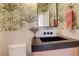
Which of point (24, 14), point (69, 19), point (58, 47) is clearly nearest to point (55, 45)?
point (58, 47)

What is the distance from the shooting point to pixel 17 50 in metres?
1.15

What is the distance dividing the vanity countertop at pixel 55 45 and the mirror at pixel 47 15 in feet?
0.59

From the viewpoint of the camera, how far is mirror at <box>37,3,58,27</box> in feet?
3.84

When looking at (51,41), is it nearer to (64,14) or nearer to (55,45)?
A: (55,45)

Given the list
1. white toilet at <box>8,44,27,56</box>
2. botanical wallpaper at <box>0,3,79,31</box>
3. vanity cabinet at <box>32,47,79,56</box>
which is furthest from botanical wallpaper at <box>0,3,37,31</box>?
vanity cabinet at <box>32,47,79,56</box>

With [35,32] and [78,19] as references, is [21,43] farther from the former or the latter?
[78,19]

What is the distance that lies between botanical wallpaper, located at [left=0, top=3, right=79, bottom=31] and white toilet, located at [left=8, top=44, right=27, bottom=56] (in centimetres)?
16

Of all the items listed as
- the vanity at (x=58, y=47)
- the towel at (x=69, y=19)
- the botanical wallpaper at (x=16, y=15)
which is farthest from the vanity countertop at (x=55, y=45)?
the botanical wallpaper at (x=16, y=15)

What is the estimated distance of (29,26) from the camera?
1168 millimetres

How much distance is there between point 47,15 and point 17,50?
45 centimetres

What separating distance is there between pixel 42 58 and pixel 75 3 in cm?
61

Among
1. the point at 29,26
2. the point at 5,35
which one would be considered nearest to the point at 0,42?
the point at 5,35

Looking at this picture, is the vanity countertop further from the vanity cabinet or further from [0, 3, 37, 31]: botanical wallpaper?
[0, 3, 37, 31]: botanical wallpaper

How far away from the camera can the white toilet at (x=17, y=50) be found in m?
1.14
